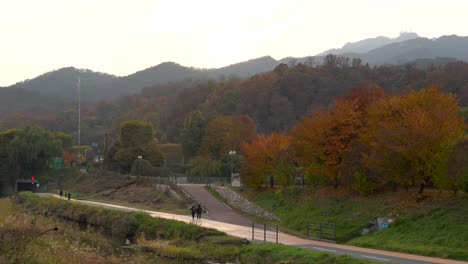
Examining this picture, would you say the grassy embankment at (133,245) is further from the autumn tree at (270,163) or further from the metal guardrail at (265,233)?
the autumn tree at (270,163)

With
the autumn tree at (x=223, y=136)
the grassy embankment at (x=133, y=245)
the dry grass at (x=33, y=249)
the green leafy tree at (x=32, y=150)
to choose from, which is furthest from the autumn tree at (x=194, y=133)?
the dry grass at (x=33, y=249)

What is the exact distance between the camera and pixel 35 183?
85.6 meters

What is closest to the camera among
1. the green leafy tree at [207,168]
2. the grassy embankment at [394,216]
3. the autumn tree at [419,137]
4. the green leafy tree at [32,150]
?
the grassy embankment at [394,216]

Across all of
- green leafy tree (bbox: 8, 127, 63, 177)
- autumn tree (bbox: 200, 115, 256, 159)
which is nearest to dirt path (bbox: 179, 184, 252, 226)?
autumn tree (bbox: 200, 115, 256, 159)

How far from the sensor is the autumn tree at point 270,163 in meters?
46.2

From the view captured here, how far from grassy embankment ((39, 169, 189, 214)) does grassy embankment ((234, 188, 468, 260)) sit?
12278 mm

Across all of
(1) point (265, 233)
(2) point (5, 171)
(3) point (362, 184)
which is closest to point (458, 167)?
(3) point (362, 184)

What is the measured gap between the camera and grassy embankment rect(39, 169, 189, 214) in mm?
52156

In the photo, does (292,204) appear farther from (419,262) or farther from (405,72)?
(405,72)

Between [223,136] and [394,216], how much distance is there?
177 ft

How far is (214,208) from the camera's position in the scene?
46125 millimetres

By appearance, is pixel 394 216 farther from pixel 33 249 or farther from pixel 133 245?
pixel 33 249

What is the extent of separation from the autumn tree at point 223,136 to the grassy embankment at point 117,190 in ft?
46.9

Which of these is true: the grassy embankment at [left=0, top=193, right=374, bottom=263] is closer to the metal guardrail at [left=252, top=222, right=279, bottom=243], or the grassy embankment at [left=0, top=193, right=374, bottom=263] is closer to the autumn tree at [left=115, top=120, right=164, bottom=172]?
the metal guardrail at [left=252, top=222, right=279, bottom=243]
